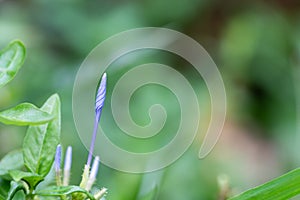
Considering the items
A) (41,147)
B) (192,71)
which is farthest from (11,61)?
(192,71)

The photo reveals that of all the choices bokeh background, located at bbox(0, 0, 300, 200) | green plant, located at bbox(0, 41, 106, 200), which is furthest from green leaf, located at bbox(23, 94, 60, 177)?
bokeh background, located at bbox(0, 0, 300, 200)

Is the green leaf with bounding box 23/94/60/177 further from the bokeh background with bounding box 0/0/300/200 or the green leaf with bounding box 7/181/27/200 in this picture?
the bokeh background with bounding box 0/0/300/200

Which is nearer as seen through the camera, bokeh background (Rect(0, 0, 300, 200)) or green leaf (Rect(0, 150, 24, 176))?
green leaf (Rect(0, 150, 24, 176))

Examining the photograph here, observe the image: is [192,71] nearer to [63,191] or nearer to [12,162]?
[12,162]

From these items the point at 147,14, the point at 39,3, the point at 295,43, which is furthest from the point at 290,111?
the point at 39,3

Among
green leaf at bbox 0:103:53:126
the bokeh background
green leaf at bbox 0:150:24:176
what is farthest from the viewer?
the bokeh background

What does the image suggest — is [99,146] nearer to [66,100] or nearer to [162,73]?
[66,100]
